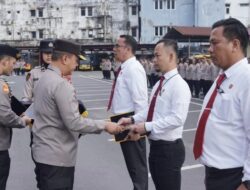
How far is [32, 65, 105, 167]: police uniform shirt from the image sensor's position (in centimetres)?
335

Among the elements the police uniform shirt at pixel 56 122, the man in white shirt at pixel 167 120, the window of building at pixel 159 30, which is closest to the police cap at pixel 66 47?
the police uniform shirt at pixel 56 122

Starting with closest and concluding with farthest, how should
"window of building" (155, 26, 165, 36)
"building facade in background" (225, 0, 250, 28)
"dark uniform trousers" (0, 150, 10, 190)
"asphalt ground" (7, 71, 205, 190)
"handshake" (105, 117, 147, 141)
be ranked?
"handshake" (105, 117, 147, 141)
"dark uniform trousers" (0, 150, 10, 190)
"asphalt ground" (7, 71, 205, 190)
"window of building" (155, 26, 165, 36)
"building facade in background" (225, 0, 250, 28)

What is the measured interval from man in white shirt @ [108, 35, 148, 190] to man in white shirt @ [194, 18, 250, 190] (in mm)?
1867

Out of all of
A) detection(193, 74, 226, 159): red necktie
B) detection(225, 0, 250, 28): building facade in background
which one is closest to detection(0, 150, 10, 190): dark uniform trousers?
detection(193, 74, 226, 159): red necktie

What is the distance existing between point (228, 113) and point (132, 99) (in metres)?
2.15

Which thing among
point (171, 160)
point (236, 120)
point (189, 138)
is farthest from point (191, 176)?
point (236, 120)

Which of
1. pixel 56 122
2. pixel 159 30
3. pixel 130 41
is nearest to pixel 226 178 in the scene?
pixel 56 122

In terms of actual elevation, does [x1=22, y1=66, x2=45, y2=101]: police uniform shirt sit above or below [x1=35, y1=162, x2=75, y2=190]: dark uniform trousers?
above

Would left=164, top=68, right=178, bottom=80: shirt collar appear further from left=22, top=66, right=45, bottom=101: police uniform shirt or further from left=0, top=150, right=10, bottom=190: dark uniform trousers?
left=22, top=66, right=45, bottom=101: police uniform shirt

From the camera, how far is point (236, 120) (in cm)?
257

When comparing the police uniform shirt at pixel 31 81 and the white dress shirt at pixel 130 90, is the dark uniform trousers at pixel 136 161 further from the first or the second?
the police uniform shirt at pixel 31 81

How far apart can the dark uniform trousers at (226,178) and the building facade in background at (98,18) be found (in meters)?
45.7

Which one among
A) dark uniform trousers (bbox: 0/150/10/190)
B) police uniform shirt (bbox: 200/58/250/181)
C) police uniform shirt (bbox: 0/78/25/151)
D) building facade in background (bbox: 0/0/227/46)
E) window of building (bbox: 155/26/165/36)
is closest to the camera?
police uniform shirt (bbox: 200/58/250/181)

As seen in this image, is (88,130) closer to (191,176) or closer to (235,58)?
(235,58)
